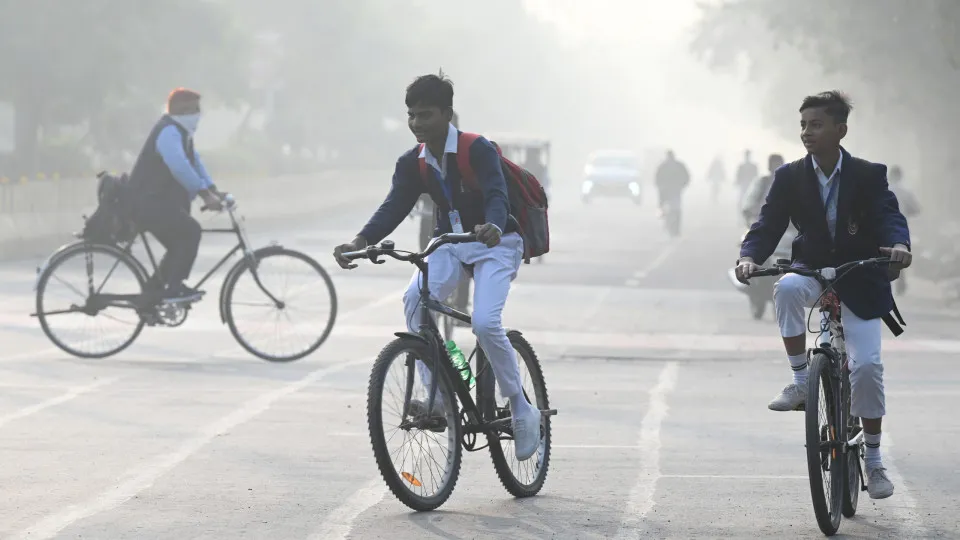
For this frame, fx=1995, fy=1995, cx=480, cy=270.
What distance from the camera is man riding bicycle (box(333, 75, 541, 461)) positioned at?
780 cm

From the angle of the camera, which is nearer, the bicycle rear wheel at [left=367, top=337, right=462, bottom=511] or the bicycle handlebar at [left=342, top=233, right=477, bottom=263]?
the bicycle rear wheel at [left=367, top=337, right=462, bottom=511]

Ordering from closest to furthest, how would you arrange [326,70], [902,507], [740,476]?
[902,507]
[740,476]
[326,70]

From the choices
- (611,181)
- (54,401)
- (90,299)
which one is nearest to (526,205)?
(54,401)

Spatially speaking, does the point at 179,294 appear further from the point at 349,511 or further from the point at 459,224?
the point at 349,511

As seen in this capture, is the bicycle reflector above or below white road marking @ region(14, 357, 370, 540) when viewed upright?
above

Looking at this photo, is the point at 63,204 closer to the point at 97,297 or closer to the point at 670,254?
the point at 670,254

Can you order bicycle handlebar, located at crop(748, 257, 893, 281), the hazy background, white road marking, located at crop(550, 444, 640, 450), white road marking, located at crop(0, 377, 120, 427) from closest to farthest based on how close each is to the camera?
bicycle handlebar, located at crop(748, 257, 893, 281) < white road marking, located at crop(550, 444, 640, 450) < white road marking, located at crop(0, 377, 120, 427) < the hazy background

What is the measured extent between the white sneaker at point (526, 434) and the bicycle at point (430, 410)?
0.07 metres

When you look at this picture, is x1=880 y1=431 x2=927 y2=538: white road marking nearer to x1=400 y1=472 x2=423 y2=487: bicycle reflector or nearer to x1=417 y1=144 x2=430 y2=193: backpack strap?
x1=400 y1=472 x2=423 y2=487: bicycle reflector

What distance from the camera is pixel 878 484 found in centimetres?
761

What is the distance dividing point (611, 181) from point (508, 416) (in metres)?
58.9

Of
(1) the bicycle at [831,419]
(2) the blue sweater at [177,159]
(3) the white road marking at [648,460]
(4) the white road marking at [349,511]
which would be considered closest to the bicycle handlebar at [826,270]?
(1) the bicycle at [831,419]

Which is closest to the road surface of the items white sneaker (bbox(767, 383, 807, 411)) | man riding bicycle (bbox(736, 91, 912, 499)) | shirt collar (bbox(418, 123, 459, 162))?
white sneaker (bbox(767, 383, 807, 411))

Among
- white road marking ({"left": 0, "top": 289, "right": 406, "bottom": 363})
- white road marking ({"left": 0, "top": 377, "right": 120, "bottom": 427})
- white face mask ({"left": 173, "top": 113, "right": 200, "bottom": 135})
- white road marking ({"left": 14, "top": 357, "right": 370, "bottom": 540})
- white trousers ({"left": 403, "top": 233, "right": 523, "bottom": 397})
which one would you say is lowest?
white road marking ({"left": 14, "top": 357, "right": 370, "bottom": 540})
